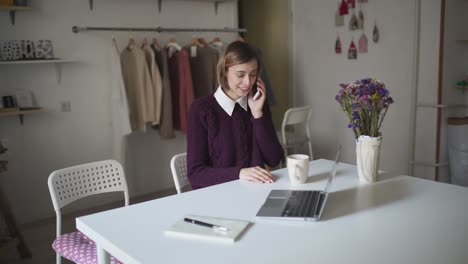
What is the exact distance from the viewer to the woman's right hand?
5.33ft

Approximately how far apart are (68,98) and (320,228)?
2.88m

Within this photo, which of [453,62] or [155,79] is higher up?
[453,62]

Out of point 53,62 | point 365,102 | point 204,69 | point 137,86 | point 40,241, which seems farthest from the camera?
point 204,69

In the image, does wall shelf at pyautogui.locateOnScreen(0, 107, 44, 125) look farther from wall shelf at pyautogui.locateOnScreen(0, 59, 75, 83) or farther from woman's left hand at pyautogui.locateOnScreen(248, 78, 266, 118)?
woman's left hand at pyautogui.locateOnScreen(248, 78, 266, 118)

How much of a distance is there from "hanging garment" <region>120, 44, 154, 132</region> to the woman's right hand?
220 centimetres

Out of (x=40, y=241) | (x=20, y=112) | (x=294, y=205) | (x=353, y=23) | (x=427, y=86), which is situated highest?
(x=353, y=23)

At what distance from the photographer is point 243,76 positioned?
1.88m

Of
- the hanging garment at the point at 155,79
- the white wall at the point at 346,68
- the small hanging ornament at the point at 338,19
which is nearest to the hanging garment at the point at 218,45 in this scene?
the hanging garment at the point at 155,79

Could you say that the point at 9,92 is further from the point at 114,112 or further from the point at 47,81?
the point at 114,112

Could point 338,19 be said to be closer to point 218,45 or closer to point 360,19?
point 360,19

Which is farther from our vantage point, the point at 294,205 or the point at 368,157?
the point at 368,157

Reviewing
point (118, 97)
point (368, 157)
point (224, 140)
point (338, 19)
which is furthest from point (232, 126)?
point (338, 19)

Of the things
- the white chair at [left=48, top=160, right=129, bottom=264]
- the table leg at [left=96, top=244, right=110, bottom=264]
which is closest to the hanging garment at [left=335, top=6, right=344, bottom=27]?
the white chair at [left=48, top=160, right=129, bottom=264]

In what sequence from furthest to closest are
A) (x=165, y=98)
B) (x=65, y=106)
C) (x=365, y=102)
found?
1. (x=165, y=98)
2. (x=65, y=106)
3. (x=365, y=102)
